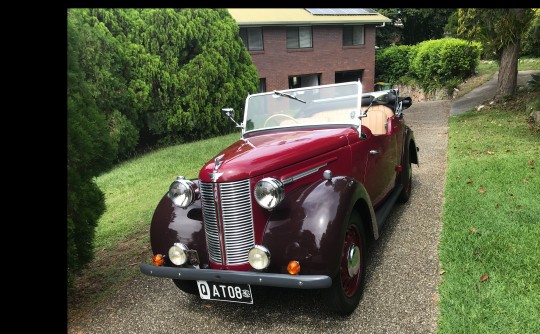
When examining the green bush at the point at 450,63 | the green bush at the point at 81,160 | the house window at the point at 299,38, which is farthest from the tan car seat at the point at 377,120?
the house window at the point at 299,38

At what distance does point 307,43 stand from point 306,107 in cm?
1768

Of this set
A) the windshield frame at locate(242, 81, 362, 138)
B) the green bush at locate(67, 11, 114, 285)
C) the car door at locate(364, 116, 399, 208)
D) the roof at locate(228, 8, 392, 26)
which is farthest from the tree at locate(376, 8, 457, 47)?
the green bush at locate(67, 11, 114, 285)

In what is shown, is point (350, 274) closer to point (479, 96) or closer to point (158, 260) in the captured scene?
point (158, 260)

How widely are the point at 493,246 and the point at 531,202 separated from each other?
1529mm

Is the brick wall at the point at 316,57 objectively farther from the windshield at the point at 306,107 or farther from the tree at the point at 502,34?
the windshield at the point at 306,107

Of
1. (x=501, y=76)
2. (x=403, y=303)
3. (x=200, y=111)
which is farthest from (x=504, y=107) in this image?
(x=403, y=303)

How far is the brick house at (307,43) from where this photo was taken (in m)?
19.4

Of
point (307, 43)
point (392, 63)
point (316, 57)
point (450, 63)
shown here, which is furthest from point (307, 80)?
point (450, 63)

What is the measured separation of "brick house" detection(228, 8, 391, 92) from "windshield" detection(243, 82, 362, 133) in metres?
14.8

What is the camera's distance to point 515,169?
649 cm

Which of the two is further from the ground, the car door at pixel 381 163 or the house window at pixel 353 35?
the house window at pixel 353 35

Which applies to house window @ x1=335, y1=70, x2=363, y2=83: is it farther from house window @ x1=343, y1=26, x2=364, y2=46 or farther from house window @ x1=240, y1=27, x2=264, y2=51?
house window @ x1=240, y1=27, x2=264, y2=51

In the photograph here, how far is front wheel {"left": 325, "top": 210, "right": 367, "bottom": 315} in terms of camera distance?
3.04 m
